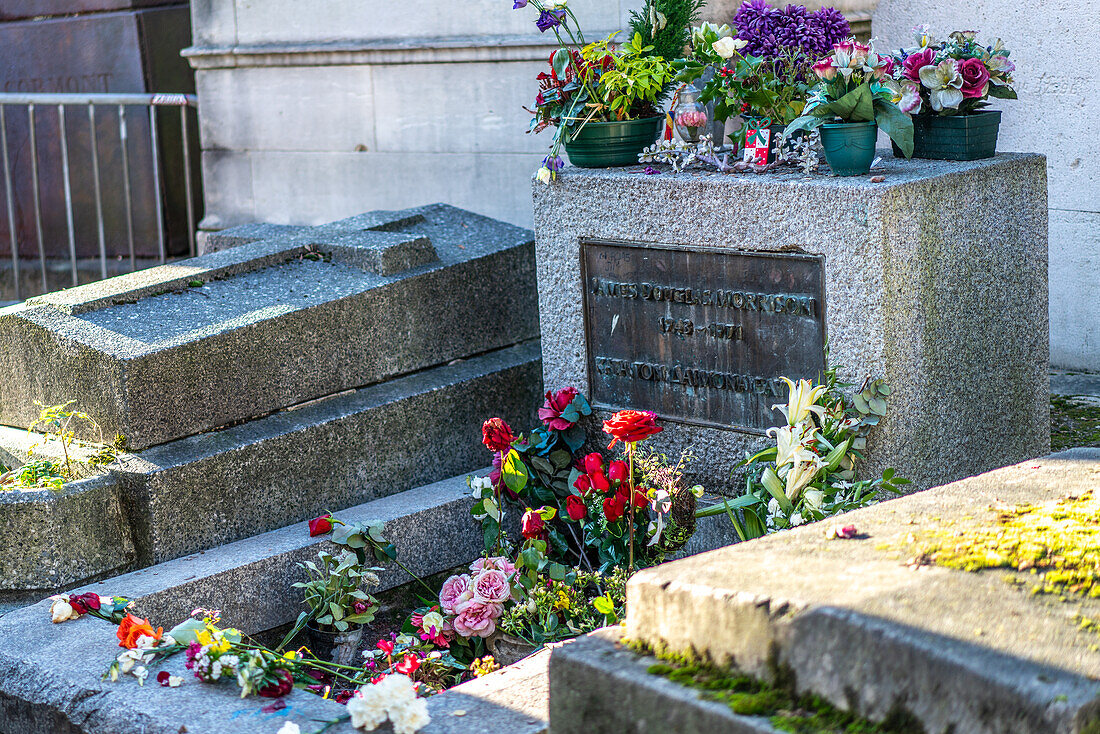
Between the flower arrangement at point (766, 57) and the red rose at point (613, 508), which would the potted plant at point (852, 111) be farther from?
the red rose at point (613, 508)

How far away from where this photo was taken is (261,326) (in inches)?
167

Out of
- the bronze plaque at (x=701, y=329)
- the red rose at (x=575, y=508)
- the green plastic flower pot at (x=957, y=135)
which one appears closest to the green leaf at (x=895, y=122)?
the green plastic flower pot at (x=957, y=135)

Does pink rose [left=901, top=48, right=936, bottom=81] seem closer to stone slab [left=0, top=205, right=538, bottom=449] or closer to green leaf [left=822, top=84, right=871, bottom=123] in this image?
green leaf [left=822, top=84, right=871, bottom=123]

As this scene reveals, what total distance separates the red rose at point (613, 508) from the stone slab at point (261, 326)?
125cm

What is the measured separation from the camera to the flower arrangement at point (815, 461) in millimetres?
3629

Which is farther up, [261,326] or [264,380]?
[261,326]

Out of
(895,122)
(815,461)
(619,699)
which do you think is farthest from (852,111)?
(619,699)

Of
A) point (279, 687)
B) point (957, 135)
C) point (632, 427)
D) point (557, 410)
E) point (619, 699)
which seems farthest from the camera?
point (557, 410)

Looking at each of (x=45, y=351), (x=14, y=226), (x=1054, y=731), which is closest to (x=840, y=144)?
(x=1054, y=731)

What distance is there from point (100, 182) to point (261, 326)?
14.4 ft

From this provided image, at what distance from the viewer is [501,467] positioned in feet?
13.6

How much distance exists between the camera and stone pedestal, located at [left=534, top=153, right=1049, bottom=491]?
12.2ft

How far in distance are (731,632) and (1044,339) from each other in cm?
281

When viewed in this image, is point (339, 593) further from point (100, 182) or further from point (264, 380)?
point (100, 182)
